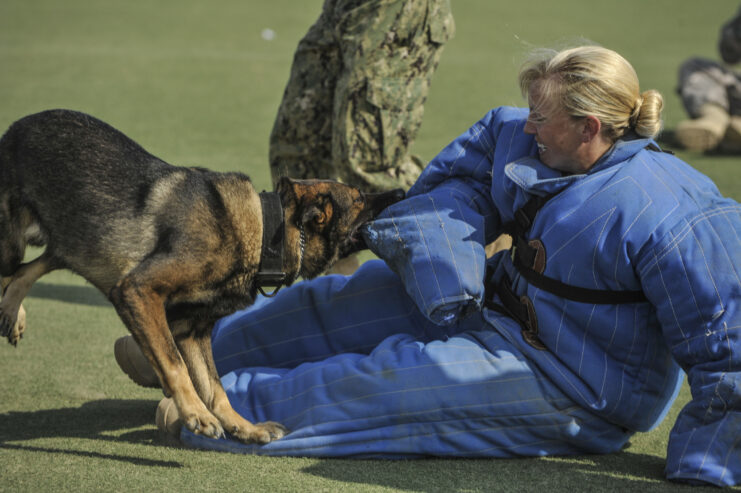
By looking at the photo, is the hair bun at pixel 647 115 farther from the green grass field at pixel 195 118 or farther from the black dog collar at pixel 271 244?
the black dog collar at pixel 271 244

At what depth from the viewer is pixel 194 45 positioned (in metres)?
11.9

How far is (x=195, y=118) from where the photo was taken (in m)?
8.70

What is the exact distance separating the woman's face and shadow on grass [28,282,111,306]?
2.87 meters

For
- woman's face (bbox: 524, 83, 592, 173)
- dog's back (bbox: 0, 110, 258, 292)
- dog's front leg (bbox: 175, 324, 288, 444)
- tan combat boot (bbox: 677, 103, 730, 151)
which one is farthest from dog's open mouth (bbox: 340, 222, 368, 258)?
tan combat boot (bbox: 677, 103, 730, 151)

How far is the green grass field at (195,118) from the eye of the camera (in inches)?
98.6

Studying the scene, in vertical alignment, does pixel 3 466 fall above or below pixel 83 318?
above

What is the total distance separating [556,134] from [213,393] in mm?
1488

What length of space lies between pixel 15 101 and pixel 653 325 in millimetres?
7883

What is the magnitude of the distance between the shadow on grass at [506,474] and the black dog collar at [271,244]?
0.68 meters

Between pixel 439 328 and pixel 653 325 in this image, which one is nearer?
pixel 653 325

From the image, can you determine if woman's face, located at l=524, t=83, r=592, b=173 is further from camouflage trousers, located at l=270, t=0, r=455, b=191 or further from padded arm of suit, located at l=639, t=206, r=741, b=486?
camouflage trousers, located at l=270, t=0, r=455, b=191

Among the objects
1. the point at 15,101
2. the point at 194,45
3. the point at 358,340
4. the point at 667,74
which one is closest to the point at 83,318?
the point at 358,340

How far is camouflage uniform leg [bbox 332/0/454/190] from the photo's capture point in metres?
4.38

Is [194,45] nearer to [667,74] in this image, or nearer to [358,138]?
[667,74]
